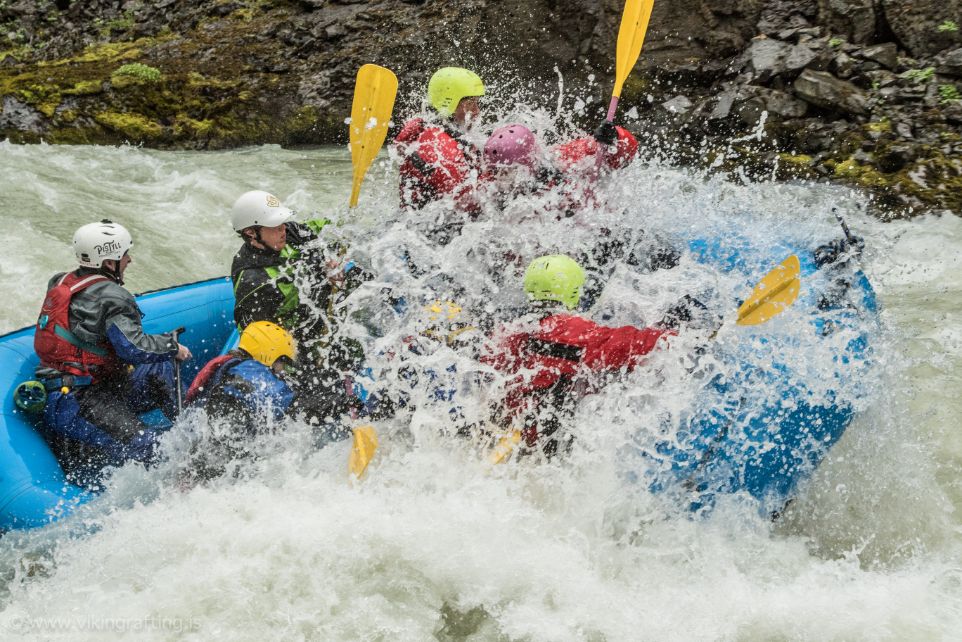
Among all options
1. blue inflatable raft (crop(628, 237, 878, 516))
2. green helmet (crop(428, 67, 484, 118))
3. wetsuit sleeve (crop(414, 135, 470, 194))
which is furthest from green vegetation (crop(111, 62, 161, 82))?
blue inflatable raft (crop(628, 237, 878, 516))

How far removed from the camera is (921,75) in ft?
23.3

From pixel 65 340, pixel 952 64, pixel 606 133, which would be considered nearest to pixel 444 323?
Answer: pixel 606 133

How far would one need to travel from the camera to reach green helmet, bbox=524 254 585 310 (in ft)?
11.7

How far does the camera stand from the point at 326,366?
164 inches

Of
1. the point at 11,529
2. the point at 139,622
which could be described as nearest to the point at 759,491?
the point at 139,622

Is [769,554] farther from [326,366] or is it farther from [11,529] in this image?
[11,529]

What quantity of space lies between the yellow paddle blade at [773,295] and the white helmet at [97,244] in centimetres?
267

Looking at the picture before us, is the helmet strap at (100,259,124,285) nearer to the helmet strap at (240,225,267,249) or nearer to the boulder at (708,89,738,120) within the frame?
the helmet strap at (240,225,267,249)

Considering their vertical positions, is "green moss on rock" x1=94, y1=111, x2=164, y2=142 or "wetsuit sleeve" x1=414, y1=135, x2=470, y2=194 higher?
"wetsuit sleeve" x1=414, y1=135, x2=470, y2=194

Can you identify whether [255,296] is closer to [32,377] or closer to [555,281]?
[32,377]

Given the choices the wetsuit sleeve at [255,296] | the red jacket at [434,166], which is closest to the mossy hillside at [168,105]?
the red jacket at [434,166]

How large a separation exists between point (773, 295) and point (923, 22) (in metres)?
5.39

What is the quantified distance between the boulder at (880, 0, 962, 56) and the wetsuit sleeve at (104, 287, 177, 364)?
6.60m

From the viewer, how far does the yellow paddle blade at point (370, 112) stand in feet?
16.1
